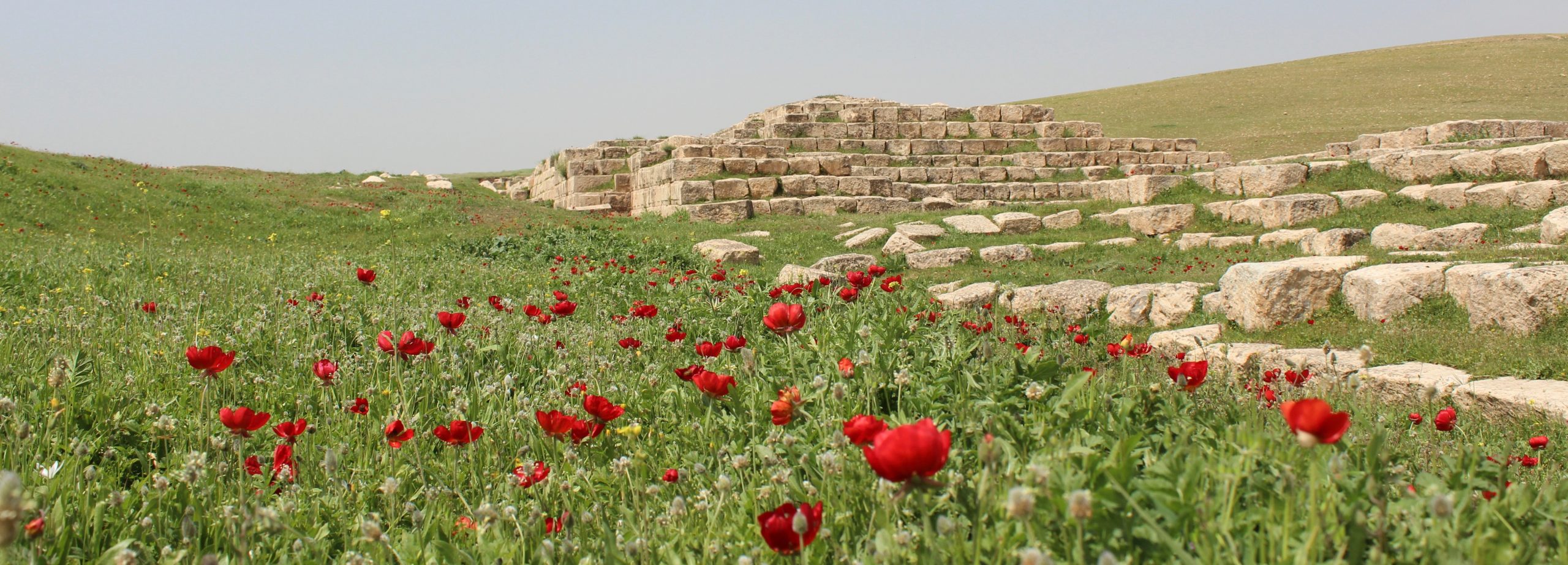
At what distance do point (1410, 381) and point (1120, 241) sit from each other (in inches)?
249

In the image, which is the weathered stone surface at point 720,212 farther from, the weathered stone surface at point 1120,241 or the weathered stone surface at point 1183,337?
the weathered stone surface at point 1183,337

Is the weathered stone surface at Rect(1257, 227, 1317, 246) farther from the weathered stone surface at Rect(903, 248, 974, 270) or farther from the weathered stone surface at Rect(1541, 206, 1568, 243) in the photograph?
the weathered stone surface at Rect(903, 248, 974, 270)

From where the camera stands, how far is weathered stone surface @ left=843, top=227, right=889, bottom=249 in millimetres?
11844

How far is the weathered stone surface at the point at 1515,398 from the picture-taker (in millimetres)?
4398

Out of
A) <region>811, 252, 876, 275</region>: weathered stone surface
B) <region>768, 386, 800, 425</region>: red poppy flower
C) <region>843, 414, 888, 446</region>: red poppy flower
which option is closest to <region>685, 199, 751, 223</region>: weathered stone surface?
<region>811, 252, 876, 275</region>: weathered stone surface

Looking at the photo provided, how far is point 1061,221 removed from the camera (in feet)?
42.8

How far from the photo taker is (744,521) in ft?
6.77

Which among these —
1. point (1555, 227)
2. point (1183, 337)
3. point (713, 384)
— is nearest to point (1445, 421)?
point (713, 384)

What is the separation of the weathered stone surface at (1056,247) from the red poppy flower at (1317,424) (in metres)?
9.71

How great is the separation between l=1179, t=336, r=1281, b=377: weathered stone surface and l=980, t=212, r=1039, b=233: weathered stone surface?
252 inches

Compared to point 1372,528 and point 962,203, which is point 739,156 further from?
point 1372,528

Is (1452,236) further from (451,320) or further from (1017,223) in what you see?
(451,320)

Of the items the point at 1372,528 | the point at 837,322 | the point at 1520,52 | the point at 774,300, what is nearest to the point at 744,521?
the point at 1372,528

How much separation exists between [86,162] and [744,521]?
21.5 metres
